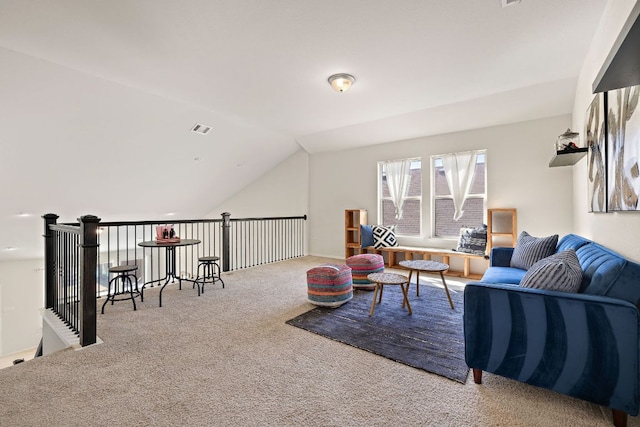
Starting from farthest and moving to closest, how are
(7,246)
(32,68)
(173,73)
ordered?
(7,246) → (173,73) → (32,68)

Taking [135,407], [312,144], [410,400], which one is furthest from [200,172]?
[410,400]

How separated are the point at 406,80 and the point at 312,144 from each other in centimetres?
328

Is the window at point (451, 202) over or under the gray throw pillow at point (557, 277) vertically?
over

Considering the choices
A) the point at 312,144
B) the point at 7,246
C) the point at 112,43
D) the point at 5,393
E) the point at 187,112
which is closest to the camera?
the point at 5,393

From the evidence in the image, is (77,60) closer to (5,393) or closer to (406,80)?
(5,393)

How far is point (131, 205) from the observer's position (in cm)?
616

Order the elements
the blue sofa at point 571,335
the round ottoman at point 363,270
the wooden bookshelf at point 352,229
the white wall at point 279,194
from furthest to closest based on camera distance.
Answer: the white wall at point 279,194 → the wooden bookshelf at point 352,229 → the round ottoman at point 363,270 → the blue sofa at point 571,335

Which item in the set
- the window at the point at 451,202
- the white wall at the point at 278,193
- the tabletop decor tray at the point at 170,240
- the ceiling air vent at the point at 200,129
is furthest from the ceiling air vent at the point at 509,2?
the white wall at the point at 278,193

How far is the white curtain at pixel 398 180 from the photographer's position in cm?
584

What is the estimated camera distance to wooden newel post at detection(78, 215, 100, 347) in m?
2.51

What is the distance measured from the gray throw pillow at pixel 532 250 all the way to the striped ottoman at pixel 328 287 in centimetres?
202

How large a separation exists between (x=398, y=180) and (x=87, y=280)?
→ 510cm

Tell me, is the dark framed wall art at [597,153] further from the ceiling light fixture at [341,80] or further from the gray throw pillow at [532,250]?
the ceiling light fixture at [341,80]

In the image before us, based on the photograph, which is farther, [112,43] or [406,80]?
[406,80]
